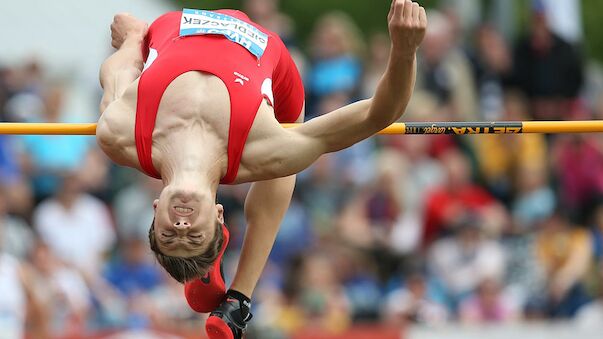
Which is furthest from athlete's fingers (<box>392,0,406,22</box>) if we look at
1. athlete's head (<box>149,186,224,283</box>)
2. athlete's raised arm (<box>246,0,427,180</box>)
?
athlete's head (<box>149,186,224,283</box>)

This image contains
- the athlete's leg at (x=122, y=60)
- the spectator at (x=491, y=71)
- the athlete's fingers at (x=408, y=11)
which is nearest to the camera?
the athlete's fingers at (x=408, y=11)

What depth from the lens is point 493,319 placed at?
10727 mm

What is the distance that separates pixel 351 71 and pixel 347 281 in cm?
204

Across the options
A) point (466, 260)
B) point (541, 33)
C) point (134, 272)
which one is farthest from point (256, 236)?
point (541, 33)

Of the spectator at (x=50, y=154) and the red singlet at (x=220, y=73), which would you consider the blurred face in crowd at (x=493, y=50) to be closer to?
the spectator at (x=50, y=154)

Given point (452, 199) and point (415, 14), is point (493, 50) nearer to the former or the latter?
point (452, 199)

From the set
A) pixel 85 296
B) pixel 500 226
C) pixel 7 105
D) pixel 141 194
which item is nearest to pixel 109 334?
pixel 85 296

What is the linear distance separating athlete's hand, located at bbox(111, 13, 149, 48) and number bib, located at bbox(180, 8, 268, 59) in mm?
426

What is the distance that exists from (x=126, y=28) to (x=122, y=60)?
0.31 metres

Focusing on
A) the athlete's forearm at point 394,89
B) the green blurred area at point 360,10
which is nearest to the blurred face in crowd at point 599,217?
Answer: the green blurred area at point 360,10

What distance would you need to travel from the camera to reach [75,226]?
417 inches

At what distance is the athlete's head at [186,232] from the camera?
6215 mm

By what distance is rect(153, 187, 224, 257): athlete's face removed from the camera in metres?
6.21

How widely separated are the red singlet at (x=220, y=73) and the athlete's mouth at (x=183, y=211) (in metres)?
0.32
